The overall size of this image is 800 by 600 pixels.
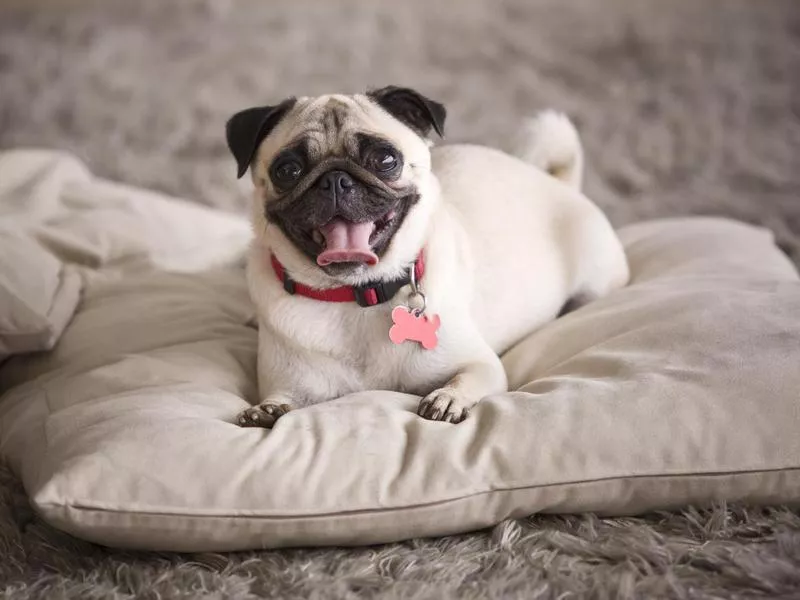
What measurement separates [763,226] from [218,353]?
243cm

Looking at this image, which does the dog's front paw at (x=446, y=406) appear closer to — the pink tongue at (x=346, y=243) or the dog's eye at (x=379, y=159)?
the pink tongue at (x=346, y=243)

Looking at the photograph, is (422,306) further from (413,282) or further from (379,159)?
(379,159)

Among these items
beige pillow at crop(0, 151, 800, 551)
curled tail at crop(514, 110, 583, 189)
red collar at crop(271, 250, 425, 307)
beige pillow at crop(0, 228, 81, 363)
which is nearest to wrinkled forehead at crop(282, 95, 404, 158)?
red collar at crop(271, 250, 425, 307)

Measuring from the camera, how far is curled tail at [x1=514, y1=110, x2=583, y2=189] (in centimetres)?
320

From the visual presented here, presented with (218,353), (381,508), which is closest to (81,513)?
(381,508)

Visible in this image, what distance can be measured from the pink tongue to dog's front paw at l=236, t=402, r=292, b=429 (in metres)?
0.35

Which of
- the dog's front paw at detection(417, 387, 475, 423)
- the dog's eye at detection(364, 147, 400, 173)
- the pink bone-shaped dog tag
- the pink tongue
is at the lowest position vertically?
the dog's front paw at detection(417, 387, 475, 423)

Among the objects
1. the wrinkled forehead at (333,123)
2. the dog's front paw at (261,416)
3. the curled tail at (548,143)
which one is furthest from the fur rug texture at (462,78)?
the dog's front paw at (261,416)

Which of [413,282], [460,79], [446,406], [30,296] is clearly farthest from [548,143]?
[30,296]

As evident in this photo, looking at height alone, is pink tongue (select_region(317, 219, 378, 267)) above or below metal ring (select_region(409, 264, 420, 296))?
above

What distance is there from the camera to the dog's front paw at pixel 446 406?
6.26ft

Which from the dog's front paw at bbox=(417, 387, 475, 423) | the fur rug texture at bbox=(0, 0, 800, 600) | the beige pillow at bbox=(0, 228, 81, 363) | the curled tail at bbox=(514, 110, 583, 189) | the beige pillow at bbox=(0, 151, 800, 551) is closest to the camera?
the beige pillow at bbox=(0, 151, 800, 551)

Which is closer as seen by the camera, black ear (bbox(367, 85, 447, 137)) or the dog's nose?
the dog's nose

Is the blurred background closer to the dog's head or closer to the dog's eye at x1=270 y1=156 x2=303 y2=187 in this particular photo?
the dog's head
